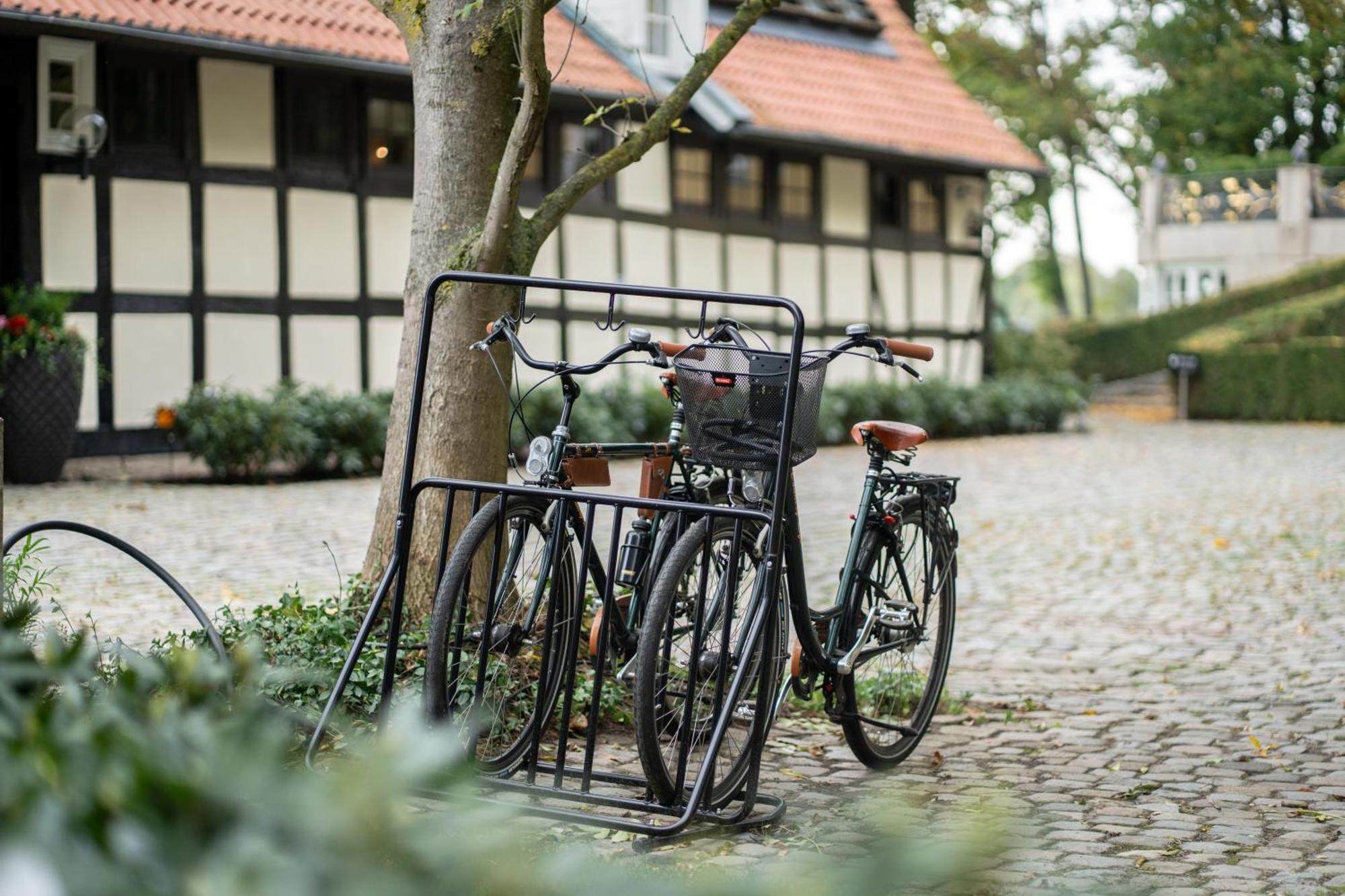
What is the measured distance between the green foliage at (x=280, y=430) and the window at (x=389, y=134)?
2.59 m

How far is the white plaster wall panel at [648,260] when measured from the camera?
1766cm

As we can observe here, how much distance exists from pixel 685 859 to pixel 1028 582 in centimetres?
531

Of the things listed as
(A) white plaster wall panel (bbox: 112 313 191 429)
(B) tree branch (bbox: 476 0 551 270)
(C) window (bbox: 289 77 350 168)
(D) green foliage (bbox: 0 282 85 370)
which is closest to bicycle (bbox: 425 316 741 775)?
(B) tree branch (bbox: 476 0 551 270)

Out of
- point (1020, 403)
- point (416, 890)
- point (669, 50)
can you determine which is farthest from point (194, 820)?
point (1020, 403)

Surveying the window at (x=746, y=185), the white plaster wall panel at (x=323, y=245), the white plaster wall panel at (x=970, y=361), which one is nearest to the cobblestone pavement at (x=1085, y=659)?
the white plaster wall panel at (x=323, y=245)

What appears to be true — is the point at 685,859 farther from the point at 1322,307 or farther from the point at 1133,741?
the point at 1322,307

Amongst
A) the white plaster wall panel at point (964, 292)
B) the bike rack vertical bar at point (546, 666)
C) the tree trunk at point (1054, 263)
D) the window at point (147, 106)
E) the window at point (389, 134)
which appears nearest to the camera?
the bike rack vertical bar at point (546, 666)

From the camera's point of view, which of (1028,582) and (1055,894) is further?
(1028,582)

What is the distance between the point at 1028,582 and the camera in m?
8.70

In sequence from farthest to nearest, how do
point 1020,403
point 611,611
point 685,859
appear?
point 1020,403, point 611,611, point 685,859

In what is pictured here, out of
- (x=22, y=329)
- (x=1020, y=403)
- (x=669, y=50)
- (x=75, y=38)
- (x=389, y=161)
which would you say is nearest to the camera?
(x=22, y=329)

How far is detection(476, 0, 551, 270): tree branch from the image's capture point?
4672 mm

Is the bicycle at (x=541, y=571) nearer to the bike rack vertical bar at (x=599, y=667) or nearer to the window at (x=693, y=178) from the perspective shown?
the bike rack vertical bar at (x=599, y=667)

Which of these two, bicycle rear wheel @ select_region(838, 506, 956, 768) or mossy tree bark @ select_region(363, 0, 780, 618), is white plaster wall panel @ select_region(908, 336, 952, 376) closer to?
bicycle rear wheel @ select_region(838, 506, 956, 768)
